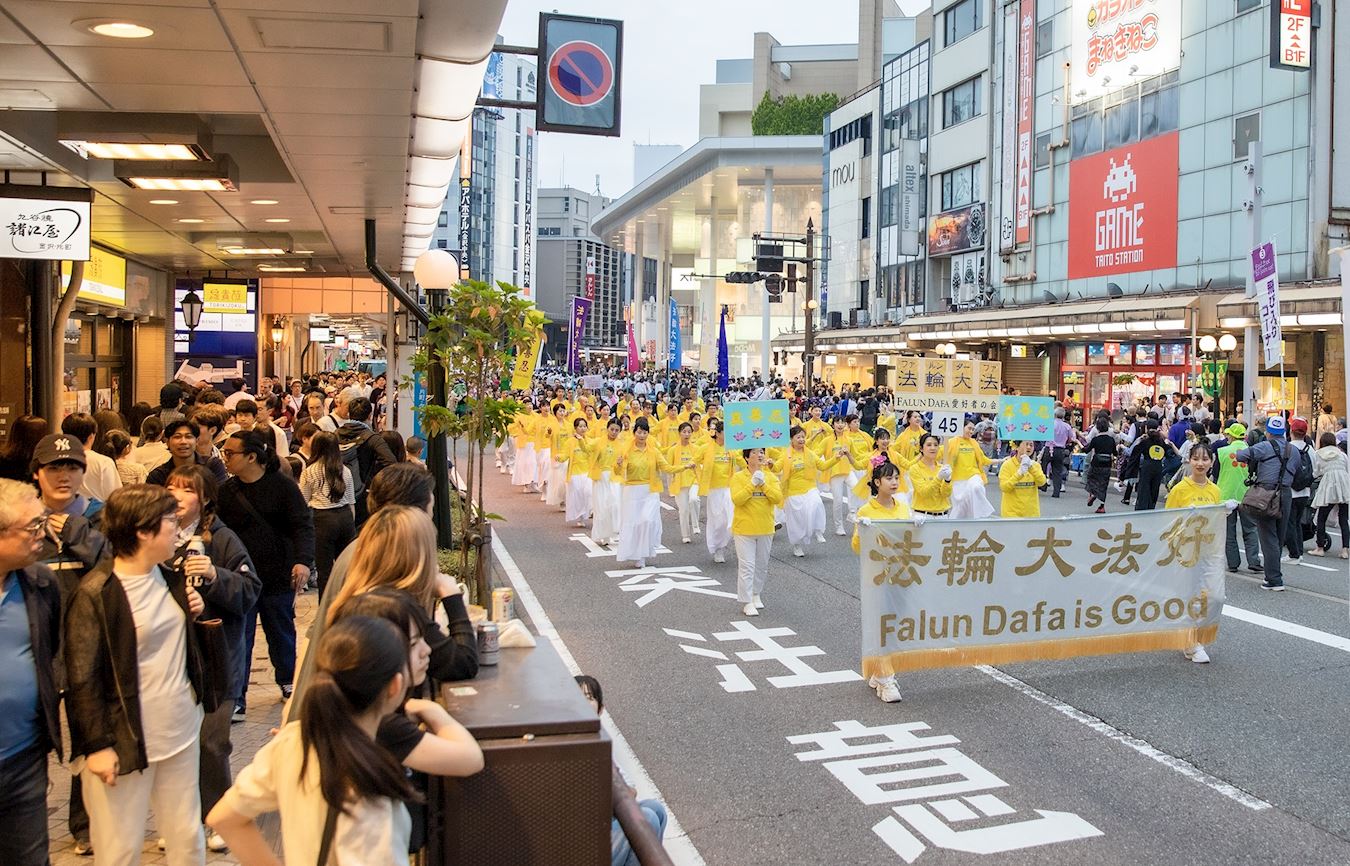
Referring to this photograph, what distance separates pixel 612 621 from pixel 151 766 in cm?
660

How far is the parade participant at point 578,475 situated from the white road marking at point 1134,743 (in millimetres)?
9524

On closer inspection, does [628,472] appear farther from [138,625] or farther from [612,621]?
[138,625]

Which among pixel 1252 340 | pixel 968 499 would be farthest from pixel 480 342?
pixel 1252 340

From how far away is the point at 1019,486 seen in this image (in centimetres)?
1304

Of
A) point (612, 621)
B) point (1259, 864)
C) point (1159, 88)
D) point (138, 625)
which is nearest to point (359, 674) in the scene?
point (138, 625)

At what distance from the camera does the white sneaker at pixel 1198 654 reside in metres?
9.05

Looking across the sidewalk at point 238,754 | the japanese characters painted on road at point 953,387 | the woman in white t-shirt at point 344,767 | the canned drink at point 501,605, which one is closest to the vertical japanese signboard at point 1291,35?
the japanese characters painted on road at point 953,387

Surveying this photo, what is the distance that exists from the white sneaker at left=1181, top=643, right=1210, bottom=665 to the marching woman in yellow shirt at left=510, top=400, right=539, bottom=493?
14917 mm

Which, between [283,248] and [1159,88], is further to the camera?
[1159,88]

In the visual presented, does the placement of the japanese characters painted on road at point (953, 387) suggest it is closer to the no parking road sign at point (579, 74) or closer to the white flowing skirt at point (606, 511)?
the white flowing skirt at point (606, 511)

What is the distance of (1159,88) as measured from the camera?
1225 inches

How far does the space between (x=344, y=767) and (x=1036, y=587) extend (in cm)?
672

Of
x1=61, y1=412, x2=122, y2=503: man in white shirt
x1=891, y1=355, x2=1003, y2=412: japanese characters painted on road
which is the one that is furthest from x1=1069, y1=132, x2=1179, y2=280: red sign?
x1=61, y1=412, x2=122, y2=503: man in white shirt

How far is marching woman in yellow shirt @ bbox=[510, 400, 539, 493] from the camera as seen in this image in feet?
74.5
